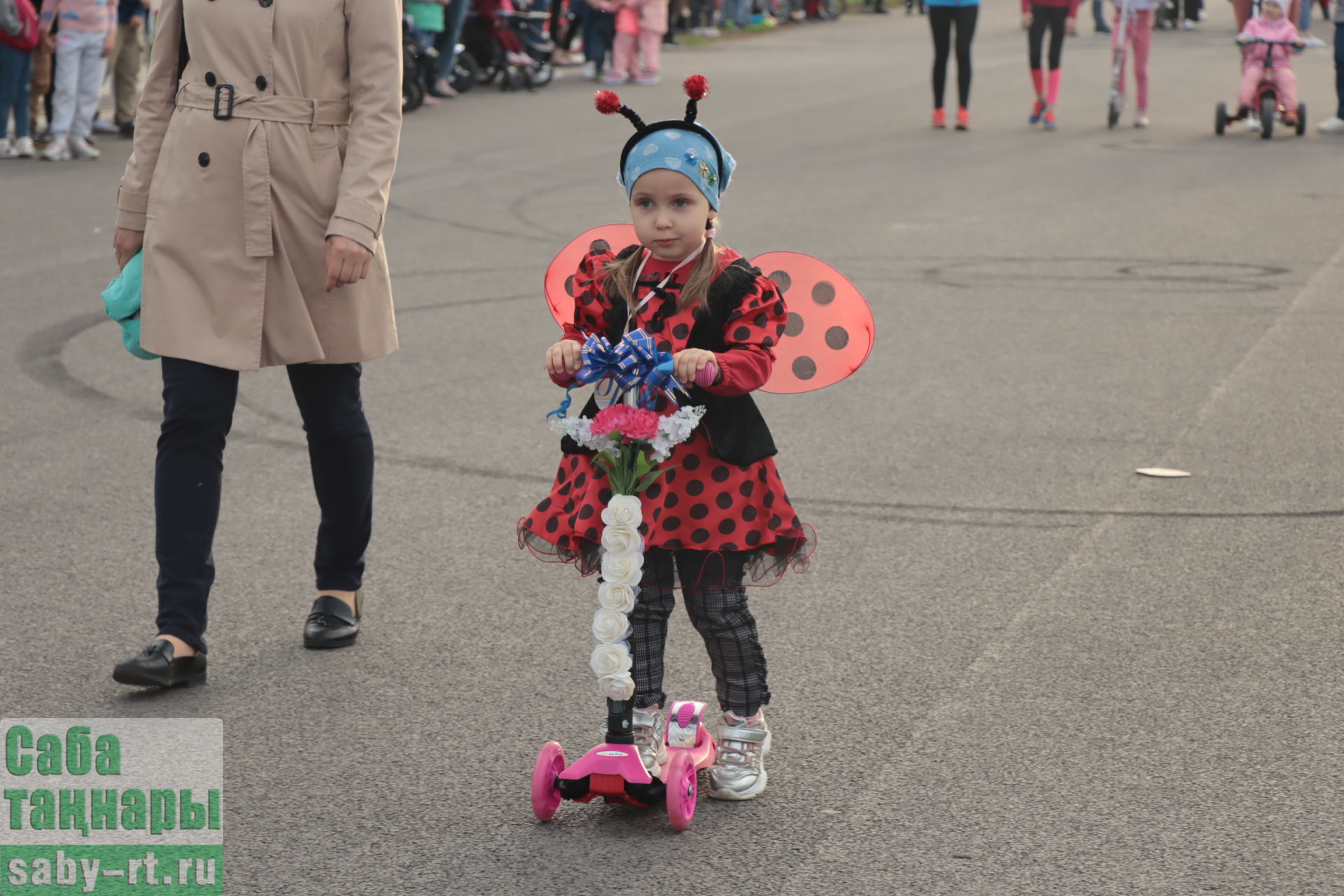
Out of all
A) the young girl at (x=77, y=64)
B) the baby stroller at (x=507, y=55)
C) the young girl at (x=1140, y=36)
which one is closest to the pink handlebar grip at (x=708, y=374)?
the young girl at (x=77, y=64)

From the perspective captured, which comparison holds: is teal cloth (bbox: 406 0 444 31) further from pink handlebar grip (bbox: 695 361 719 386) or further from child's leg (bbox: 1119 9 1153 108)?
pink handlebar grip (bbox: 695 361 719 386)

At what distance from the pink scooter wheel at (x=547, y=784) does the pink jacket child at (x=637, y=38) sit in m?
18.8

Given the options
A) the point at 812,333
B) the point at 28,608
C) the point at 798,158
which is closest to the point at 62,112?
the point at 798,158

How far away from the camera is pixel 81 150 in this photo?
45.5 feet

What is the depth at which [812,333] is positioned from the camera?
3.66 m

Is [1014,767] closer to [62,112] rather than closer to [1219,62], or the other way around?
[62,112]

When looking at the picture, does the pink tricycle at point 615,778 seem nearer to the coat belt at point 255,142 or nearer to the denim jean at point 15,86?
the coat belt at point 255,142

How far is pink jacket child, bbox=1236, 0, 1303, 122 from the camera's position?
1534 centimetres

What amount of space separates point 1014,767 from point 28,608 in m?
2.69

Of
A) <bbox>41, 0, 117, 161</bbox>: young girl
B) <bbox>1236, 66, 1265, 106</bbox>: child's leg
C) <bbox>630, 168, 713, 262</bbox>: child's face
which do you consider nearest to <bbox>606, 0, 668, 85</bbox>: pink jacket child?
<bbox>1236, 66, 1265, 106</bbox>: child's leg

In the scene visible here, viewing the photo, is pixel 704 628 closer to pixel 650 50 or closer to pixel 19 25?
pixel 19 25

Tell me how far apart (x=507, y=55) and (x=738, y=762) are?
18003 mm

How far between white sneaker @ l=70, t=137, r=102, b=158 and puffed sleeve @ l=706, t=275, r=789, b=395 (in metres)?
11.7

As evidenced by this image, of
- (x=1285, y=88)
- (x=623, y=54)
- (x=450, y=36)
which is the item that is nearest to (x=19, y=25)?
(x=450, y=36)
